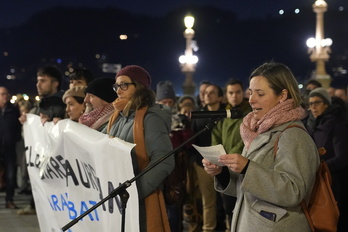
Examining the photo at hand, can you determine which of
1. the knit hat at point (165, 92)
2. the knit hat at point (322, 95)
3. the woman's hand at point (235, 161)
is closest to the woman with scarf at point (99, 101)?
the woman's hand at point (235, 161)

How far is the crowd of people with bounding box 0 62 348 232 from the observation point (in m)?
4.02

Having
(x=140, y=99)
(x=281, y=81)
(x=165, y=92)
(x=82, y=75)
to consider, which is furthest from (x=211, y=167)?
(x=165, y=92)

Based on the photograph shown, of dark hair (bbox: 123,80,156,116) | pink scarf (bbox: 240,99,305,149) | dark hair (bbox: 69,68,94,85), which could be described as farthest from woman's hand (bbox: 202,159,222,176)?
dark hair (bbox: 69,68,94,85)

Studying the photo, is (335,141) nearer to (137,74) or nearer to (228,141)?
(228,141)

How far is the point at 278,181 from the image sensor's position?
395 cm

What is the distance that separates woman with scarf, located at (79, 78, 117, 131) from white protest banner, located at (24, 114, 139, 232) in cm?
17

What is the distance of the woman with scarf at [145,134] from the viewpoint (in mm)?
5438

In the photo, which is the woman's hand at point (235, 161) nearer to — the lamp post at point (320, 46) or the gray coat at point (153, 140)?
the gray coat at point (153, 140)

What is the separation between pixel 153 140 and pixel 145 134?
9 centimetres

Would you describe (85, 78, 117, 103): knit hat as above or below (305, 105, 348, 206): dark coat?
above

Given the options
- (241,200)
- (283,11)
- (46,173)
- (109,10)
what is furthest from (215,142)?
(109,10)

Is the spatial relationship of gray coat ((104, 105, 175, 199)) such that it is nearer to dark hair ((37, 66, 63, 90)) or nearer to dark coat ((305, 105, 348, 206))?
dark coat ((305, 105, 348, 206))

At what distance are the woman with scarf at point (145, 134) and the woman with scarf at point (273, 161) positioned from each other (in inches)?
43.6

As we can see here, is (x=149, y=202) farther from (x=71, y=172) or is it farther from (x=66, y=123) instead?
(x=66, y=123)
